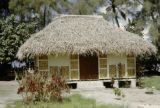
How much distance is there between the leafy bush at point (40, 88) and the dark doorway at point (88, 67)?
9484 millimetres

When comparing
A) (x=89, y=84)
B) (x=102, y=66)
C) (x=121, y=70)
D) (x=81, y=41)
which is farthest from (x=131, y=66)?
(x=81, y=41)

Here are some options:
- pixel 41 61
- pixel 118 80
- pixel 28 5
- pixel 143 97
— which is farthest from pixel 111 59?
pixel 28 5

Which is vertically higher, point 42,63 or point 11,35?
point 11,35

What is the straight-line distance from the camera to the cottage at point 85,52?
2595cm

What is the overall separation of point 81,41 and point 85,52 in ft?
2.96

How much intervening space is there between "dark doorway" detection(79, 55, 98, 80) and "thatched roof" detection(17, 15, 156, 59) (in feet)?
4.03

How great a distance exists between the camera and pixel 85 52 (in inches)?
1011

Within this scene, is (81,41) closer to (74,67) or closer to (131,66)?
(74,67)

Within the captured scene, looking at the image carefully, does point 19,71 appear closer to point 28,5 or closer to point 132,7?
point 28,5

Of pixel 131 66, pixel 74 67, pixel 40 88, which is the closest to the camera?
pixel 40 88

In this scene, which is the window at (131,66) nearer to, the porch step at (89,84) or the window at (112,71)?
the window at (112,71)

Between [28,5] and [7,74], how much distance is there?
239 inches

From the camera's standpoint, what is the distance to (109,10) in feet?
127

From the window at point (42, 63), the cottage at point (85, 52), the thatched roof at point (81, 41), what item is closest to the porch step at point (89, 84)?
the cottage at point (85, 52)
